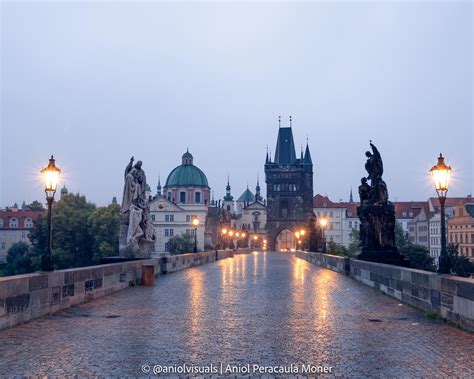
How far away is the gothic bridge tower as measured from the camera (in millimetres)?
117625

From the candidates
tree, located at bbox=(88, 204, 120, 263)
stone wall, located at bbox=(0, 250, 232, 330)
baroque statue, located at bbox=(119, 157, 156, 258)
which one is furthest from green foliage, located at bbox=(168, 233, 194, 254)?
stone wall, located at bbox=(0, 250, 232, 330)

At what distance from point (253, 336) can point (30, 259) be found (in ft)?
254

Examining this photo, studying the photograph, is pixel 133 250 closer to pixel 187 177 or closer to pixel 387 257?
pixel 387 257

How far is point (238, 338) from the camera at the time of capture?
8.73 meters

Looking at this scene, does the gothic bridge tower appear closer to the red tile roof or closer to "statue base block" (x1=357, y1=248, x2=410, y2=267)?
the red tile roof

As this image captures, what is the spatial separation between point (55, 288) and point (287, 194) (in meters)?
110

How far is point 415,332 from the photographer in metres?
9.29

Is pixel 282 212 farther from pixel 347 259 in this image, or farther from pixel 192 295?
pixel 192 295

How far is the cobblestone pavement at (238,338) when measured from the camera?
7.01 m

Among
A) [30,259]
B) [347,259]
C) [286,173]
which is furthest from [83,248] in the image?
[347,259]

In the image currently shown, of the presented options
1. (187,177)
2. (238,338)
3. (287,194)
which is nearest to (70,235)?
(187,177)

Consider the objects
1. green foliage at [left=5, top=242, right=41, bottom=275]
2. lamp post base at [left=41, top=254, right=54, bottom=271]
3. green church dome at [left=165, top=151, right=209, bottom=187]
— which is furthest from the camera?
green church dome at [left=165, top=151, right=209, bottom=187]

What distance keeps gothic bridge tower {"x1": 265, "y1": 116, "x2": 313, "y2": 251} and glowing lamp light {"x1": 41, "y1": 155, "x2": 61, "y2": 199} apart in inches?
4096

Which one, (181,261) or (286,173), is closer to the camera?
(181,261)
